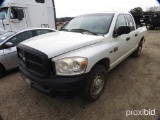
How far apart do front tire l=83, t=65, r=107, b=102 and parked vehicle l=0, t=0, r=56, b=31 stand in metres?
5.98

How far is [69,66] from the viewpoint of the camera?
2.15 meters

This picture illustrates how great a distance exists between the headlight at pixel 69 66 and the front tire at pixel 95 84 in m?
0.38

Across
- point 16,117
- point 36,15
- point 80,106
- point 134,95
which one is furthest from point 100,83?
point 36,15

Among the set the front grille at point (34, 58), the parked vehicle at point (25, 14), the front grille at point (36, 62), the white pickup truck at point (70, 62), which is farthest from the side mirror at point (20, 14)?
the front grille at point (34, 58)

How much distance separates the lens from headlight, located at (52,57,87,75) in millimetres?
2148

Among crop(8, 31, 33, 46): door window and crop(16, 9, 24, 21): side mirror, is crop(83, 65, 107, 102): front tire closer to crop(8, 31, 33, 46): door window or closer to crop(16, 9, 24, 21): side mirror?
crop(8, 31, 33, 46): door window

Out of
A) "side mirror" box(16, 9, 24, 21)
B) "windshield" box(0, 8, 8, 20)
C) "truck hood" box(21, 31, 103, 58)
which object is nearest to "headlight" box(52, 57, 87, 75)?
"truck hood" box(21, 31, 103, 58)

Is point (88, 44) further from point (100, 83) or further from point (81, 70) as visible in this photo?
point (100, 83)

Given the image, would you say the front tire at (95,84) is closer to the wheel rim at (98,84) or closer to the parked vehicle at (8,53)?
the wheel rim at (98,84)

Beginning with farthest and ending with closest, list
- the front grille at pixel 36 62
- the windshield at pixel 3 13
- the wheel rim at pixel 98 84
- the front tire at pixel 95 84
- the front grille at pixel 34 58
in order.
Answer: the windshield at pixel 3 13 < the wheel rim at pixel 98 84 < the front tire at pixel 95 84 < the front grille at pixel 34 58 < the front grille at pixel 36 62

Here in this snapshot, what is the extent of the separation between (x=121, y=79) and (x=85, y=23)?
1843 millimetres

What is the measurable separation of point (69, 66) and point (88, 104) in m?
1.11

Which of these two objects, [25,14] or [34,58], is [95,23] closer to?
[34,58]

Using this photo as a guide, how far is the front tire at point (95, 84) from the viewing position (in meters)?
2.48
